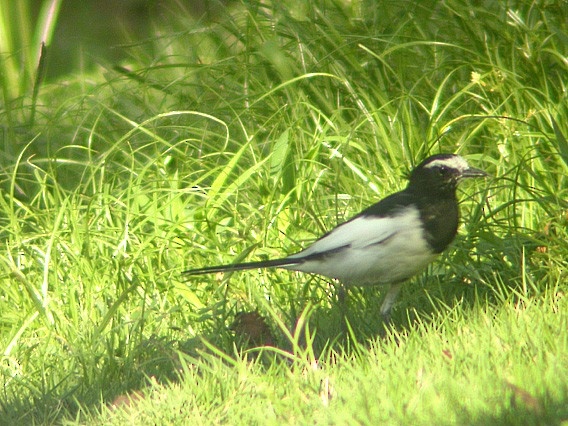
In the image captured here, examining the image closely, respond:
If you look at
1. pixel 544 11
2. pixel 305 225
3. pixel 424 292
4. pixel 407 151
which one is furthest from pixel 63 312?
pixel 544 11

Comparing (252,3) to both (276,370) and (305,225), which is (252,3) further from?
(276,370)

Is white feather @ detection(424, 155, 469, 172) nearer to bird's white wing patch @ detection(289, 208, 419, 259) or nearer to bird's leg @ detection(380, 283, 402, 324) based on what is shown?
bird's white wing patch @ detection(289, 208, 419, 259)

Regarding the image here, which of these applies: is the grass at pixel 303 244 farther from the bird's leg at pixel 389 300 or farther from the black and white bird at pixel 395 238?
the black and white bird at pixel 395 238

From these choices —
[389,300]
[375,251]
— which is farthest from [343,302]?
[375,251]

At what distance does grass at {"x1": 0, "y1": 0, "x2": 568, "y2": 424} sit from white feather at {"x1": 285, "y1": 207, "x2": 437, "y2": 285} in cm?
20

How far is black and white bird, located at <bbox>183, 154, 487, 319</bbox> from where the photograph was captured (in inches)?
128

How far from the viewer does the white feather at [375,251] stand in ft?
10.7

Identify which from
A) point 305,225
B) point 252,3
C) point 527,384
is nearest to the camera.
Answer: point 527,384

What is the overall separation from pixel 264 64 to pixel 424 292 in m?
2.08

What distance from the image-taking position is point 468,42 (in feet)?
16.6

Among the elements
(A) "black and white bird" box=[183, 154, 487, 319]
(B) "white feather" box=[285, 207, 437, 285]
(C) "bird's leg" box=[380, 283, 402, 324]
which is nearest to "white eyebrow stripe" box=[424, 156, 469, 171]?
(A) "black and white bird" box=[183, 154, 487, 319]

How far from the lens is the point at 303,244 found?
4145 mm

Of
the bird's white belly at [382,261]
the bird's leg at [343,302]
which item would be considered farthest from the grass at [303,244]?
the bird's white belly at [382,261]

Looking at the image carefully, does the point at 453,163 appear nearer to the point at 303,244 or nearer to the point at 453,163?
the point at 453,163
